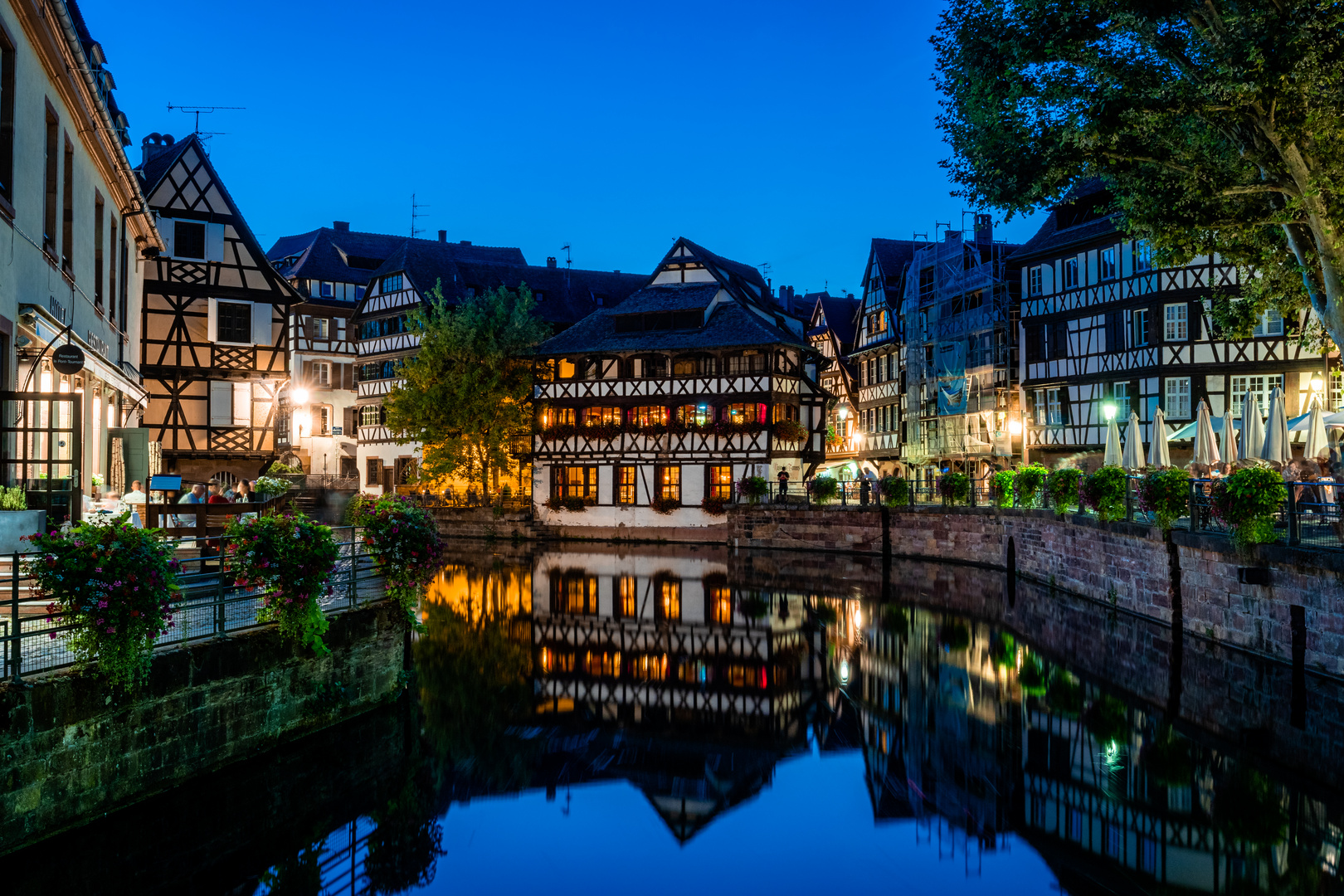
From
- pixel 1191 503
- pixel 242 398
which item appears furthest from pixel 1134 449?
pixel 242 398

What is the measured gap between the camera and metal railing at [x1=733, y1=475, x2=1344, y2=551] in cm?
1570

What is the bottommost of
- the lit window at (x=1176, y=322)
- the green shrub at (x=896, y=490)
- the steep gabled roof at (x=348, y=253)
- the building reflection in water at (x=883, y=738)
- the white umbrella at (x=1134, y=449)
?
the building reflection in water at (x=883, y=738)

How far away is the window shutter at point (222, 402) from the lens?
3559 centimetres

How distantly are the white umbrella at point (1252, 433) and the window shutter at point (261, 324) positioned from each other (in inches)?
1108

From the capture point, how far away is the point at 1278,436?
887 inches

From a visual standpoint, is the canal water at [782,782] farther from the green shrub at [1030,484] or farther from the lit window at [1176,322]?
the lit window at [1176,322]

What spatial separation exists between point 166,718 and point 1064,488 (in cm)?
2177

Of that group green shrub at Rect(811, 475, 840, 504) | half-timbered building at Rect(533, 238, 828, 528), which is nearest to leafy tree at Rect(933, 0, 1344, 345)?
green shrub at Rect(811, 475, 840, 504)

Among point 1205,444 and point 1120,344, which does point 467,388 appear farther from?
point 1205,444

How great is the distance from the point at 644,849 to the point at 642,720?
4.74 metres

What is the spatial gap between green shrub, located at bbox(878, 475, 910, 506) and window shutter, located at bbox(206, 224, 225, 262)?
23260mm

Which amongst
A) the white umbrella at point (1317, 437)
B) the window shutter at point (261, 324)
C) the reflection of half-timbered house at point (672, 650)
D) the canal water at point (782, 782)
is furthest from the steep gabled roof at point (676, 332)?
the canal water at point (782, 782)

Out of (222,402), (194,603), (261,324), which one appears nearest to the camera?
(194,603)

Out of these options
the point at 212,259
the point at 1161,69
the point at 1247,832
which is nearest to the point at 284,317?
the point at 212,259
